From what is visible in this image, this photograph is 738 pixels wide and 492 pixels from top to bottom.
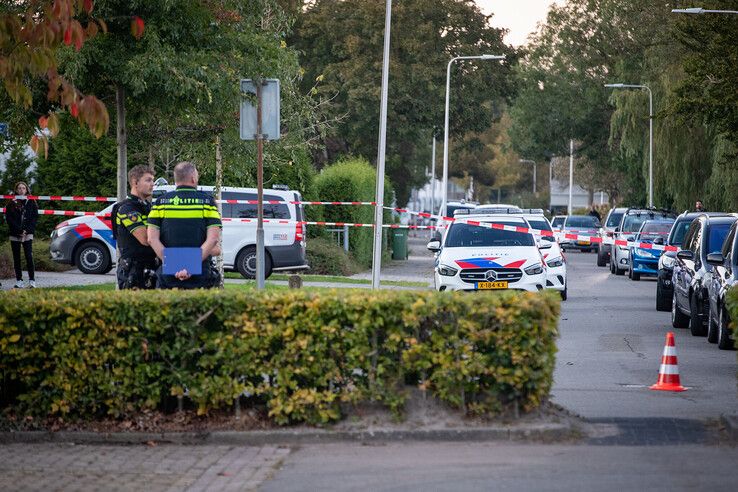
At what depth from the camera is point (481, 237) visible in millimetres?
22953

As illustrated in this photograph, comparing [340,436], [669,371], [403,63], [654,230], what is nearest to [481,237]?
[669,371]

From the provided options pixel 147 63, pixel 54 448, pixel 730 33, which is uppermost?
pixel 730 33

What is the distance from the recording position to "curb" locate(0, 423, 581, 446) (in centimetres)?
918

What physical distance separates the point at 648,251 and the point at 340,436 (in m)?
26.0

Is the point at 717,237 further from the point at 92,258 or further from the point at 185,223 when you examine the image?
the point at 92,258

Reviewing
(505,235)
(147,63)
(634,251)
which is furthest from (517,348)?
(634,251)

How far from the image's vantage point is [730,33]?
1212 inches

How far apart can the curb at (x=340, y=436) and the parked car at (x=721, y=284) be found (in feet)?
23.4

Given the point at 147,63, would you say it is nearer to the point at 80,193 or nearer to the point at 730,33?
the point at 80,193

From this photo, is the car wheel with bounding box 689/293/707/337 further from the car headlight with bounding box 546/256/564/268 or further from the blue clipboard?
the blue clipboard

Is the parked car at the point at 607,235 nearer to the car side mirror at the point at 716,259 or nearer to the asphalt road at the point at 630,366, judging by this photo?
the asphalt road at the point at 630,366

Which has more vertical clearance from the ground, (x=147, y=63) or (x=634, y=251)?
(x=147, y=63)

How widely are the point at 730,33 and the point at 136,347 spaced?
24186mm

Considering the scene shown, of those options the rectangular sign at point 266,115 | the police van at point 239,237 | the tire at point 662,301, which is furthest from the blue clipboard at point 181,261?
the police van at point 239,237
